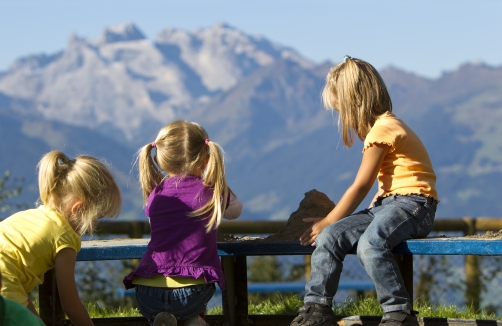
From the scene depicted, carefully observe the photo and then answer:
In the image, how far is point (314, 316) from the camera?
134 inches

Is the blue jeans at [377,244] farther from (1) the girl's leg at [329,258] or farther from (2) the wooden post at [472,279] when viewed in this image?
(2) the wooden post at [472,279]

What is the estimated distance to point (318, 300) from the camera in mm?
3436

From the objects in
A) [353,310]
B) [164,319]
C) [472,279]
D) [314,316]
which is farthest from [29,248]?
[472,279]

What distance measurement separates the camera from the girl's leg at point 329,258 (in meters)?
3.45

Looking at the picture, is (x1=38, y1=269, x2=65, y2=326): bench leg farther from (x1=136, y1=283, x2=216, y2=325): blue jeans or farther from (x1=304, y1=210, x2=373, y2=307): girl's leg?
(x1=304, y1=210, x2=373, y2=307): girl's leg

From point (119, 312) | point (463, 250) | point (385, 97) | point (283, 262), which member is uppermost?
point (385, 97)

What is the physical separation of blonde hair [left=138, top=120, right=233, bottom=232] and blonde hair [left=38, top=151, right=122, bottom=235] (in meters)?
0.37

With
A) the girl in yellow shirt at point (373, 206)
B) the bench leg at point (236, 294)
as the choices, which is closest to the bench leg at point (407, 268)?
the girl in yellow shirt at point (373, 206)

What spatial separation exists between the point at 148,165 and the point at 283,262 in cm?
660

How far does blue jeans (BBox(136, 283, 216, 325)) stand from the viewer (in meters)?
3.37

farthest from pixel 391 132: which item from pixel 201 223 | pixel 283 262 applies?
pixel 283 262

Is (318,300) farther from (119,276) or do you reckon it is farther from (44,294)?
(119,276)

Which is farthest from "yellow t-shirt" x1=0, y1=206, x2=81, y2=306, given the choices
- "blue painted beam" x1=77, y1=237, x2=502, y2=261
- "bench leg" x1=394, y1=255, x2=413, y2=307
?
"bench leg" x1=394, y1=255, x2=413, y2=307

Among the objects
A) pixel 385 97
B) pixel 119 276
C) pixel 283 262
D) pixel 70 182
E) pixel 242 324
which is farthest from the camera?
pixel 283 262
